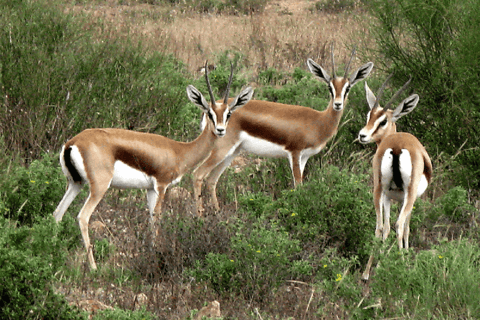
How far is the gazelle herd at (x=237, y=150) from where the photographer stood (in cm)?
517

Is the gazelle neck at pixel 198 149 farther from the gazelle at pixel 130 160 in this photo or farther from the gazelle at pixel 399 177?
the gazelle at pixel 399 177

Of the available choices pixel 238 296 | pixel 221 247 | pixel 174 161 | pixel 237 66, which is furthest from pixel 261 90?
pixel 238 296

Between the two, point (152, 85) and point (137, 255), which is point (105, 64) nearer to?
point (152, 85)

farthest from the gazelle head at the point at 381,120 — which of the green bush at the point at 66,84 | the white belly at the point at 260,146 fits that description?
the green bush at the point at 66,84

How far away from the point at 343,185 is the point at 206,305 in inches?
73.7

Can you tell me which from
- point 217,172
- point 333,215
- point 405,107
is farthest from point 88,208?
point 405,107

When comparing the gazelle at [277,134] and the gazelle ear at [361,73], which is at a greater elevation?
the gazelle ear at [361,73]

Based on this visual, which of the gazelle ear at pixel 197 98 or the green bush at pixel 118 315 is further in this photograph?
the gazelle ear at pixel 197 98

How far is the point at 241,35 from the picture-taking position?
1430 cm

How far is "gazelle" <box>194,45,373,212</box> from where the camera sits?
6988 mm

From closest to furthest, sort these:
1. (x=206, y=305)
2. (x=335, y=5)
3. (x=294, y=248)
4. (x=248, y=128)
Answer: (x=206, y=305)
(x=294, y=248)
(x=248, y=128)
(x=335, y=5)

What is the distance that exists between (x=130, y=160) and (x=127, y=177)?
0.47ft

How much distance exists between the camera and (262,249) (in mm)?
4637

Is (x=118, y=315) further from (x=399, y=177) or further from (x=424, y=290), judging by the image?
(x=399, y=177)
